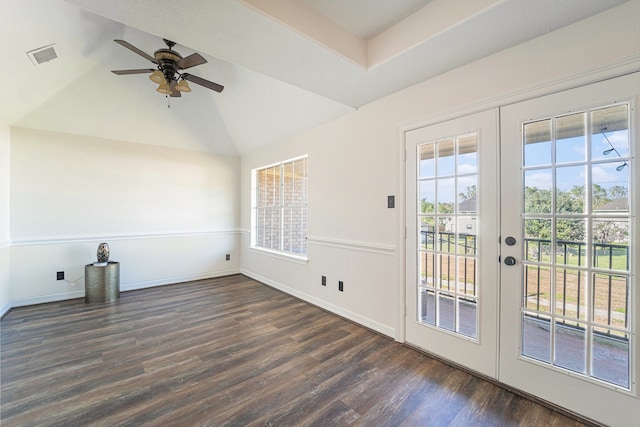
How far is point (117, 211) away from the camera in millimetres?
4137

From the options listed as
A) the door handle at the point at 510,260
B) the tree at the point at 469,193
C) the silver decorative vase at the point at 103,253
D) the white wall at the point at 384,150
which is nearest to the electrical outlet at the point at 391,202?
the white wall at the point at 384,150

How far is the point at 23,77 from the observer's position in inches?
105

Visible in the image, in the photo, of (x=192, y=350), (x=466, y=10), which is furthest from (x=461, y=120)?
(x=192, y=350)

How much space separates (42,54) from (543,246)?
457 cm

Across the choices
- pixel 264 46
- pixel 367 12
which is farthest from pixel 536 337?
pixel 264 46

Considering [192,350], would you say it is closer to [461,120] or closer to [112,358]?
[112,358]

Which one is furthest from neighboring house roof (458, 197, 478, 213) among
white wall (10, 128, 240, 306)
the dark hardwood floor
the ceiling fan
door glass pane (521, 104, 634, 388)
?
white wall (10, 128, 240, 306)

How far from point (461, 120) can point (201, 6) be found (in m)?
2.02

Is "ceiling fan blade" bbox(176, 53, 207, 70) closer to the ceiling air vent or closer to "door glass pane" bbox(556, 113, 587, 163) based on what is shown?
the ceiling air vent

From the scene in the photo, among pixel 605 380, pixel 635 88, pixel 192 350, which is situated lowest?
pixel 192 350

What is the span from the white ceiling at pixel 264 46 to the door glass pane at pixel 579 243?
722 mm

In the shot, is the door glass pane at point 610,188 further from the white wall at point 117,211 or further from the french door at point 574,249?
the white wall at point 117,211

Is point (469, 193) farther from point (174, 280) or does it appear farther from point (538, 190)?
point (174, 280)

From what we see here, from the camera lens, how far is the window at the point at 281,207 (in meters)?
4.04
